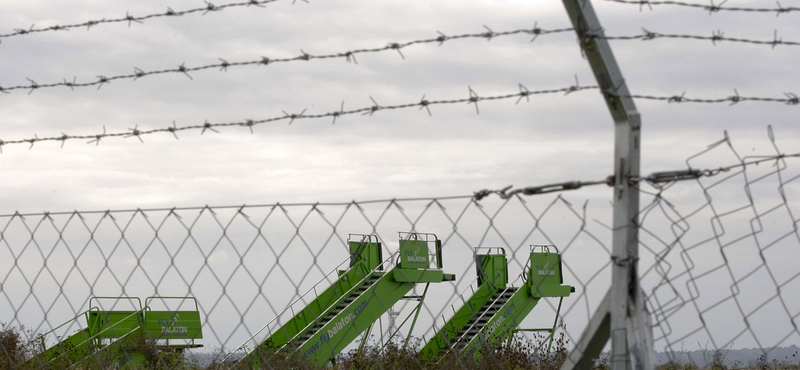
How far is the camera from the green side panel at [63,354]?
247 inches

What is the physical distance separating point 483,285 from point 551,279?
61.2 inches

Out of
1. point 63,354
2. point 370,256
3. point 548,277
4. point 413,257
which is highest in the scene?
point 370,256

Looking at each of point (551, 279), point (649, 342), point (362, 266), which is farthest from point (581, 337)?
point (551, 279)

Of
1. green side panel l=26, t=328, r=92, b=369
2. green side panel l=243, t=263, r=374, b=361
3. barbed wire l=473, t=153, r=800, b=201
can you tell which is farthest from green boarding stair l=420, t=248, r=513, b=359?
barbed wire l=473, t=153, r=800, b=201

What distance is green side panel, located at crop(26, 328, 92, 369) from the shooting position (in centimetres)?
627

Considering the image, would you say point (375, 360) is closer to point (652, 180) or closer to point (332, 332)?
point (652, 180)

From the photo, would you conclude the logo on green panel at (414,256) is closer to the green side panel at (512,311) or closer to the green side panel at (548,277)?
the green side panel at (512,311)

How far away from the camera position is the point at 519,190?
3506 mm

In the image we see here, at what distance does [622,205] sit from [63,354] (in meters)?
4.64

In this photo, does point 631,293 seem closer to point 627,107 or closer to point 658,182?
point 658,182

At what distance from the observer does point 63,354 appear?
621 centimetres

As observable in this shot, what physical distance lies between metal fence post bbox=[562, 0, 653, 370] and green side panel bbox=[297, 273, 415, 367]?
1022 cm

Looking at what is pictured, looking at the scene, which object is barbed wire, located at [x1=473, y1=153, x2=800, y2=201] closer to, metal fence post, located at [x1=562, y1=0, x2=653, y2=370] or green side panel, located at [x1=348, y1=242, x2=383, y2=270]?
metal fence post, located at [x1=562, y1=0, x2=653, y2=370]

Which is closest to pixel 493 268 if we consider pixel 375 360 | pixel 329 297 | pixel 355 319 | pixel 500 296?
pixel 500 296
